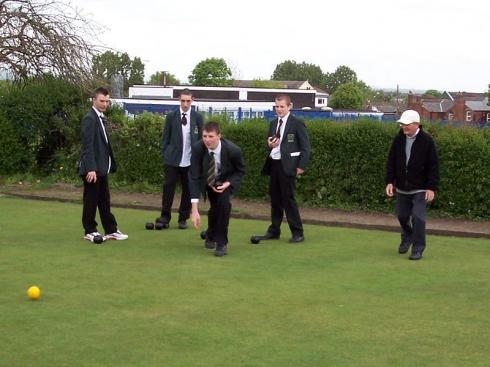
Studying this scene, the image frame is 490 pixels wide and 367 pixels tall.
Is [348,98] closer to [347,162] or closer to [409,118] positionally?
[347,162]

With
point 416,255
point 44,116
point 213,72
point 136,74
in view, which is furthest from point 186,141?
point 213,72

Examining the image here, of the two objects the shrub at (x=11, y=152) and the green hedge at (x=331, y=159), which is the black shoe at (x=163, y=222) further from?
the shrub at (x=11, y=152)

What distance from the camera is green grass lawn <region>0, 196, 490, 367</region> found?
5402mm

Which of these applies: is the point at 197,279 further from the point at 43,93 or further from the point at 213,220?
the point at 43,93

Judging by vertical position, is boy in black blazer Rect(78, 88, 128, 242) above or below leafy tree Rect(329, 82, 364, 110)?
below

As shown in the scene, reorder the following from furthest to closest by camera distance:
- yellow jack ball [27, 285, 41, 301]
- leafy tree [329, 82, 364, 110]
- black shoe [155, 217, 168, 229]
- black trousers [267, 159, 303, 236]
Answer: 1. leafy tree [329, 82, 364, 110]
2. black shoe [155, 217, 168, 229]
3. black trousers [267, 159, 303, 236]
4. yellow jack ball [27, 285, 41, 301]

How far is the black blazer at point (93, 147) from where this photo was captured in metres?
9.73

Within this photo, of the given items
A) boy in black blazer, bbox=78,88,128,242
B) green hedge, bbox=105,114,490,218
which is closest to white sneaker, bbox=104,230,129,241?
boy in black blazer, bbox=78,88,128,242

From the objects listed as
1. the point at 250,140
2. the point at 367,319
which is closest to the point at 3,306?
the point at 367,319

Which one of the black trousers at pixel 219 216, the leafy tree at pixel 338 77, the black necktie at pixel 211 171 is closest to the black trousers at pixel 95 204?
the black trousers at pixel 219 216

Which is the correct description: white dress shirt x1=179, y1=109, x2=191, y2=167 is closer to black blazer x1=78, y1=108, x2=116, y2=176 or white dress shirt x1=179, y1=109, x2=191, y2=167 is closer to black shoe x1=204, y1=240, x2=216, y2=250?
black blazer x1=78, y1=108, x2=116, y2=176

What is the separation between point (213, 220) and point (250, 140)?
4810mm

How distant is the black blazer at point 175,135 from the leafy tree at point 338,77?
157393 mm

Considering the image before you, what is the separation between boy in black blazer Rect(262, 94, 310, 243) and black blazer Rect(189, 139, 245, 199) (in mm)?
843
